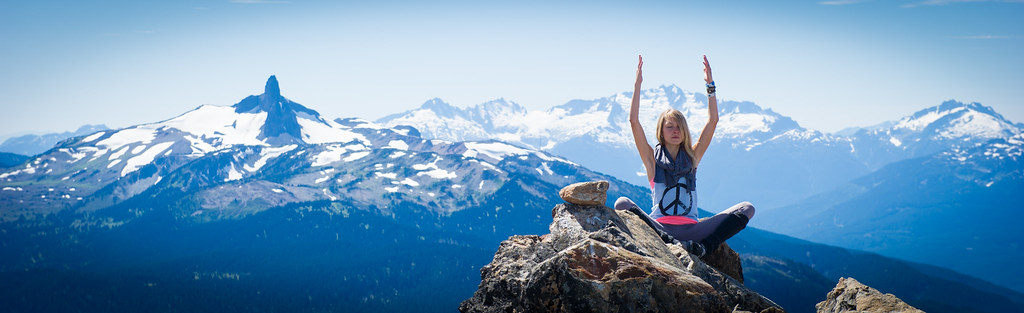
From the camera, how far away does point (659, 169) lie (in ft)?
49.5

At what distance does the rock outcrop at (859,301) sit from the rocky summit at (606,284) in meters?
1.52

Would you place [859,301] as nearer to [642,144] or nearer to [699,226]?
[699,226]

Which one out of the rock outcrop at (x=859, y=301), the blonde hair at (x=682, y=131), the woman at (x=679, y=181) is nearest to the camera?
the rock outcrop at (x=859, y=301)

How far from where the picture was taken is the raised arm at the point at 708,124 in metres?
14.9

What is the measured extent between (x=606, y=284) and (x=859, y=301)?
5.21 metres

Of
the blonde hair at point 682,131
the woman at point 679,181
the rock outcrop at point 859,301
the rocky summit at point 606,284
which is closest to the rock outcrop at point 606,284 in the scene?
the rocky summit at point 606,284

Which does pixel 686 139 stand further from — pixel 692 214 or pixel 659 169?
pixel 692 214

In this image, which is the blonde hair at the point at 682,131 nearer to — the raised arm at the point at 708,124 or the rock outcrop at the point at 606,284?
the raised arm at the point at 708,124

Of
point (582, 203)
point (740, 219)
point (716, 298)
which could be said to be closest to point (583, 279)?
point (716, 298)

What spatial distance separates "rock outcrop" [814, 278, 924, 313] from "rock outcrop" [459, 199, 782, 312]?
1.58 metres

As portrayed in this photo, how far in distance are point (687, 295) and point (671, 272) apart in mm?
538

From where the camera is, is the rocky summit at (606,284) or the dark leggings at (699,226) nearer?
the rocky summit at (606,284)

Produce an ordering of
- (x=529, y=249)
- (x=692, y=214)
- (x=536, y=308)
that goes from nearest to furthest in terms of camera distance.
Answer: (x=536, y=308)
(x=529, y=249)
(x=692, y=214)

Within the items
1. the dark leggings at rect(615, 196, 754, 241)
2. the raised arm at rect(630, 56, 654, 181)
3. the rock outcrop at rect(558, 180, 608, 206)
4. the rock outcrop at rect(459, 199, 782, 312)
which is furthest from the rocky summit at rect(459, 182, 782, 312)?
the raised arm at rect(630, 56, 654, 181)
